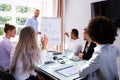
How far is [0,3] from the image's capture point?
4.20 meters

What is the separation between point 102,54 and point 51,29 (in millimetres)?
2551

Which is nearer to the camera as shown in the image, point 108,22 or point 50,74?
point 108,22

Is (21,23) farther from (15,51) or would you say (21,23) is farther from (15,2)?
(15,51)

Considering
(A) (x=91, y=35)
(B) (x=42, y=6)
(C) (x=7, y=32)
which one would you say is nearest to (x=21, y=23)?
(B) (x=42, y=6)

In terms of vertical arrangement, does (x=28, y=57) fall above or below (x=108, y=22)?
below

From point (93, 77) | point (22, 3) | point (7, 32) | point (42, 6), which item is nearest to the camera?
point (93, 77)

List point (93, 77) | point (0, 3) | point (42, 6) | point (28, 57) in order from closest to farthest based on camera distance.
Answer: point (93, 77) → point (28, 57) → point (0, 3) → point (42, 6)

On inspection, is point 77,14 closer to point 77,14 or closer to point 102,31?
point 77,14

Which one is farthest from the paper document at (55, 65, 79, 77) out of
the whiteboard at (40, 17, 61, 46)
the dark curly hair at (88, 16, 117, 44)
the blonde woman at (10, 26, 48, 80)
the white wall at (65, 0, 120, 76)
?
the white wall at (65, 0, 120, 76)

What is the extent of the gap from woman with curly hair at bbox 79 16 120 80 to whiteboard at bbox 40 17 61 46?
2357mm

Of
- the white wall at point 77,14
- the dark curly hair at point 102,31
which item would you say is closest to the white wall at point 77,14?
the white wall at point 77,14

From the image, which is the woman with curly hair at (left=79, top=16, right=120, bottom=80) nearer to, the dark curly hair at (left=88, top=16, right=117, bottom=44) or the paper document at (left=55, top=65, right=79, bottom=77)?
the dark curly hair at (left=88, top=16, right=117, bottom=44)

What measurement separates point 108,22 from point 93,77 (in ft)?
1.67

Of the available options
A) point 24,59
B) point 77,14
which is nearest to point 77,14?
point 77,14
